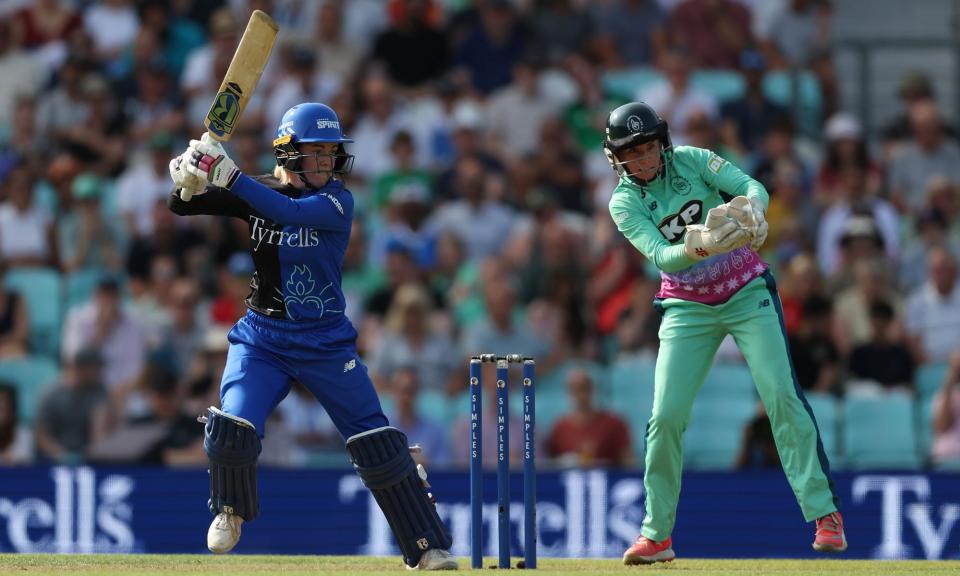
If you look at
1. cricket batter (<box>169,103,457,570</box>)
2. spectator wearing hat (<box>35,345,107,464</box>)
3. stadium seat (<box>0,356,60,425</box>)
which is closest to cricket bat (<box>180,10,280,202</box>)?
cricket batter (<box>169,103,457,570</box>)

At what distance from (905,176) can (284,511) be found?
688 centimetres

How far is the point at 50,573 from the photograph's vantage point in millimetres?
7887

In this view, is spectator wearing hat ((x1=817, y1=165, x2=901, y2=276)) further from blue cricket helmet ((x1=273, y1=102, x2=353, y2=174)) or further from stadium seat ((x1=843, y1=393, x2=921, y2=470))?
blue cricket helmet ((x1=273, y1=102, x2=353, y2=174))

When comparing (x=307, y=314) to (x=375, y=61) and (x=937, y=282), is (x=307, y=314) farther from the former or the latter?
(x=375, y=61)

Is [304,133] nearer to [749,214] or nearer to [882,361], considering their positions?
[749,214]

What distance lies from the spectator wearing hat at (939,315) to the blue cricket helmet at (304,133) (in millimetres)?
6747

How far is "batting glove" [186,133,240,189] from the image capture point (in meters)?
7.68

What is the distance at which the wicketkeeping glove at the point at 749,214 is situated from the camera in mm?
7820

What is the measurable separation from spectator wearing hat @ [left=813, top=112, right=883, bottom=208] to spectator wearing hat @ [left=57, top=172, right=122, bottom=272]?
6.04 meters

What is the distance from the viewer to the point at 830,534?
8094mm

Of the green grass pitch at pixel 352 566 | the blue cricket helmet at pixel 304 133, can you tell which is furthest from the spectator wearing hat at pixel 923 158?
the blue cricket helmet at pixel 304 133

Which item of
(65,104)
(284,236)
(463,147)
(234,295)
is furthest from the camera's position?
(65,104)

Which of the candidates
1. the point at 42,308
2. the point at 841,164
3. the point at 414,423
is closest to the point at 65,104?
the point at 42,308

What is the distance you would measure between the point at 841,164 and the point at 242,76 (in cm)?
808
